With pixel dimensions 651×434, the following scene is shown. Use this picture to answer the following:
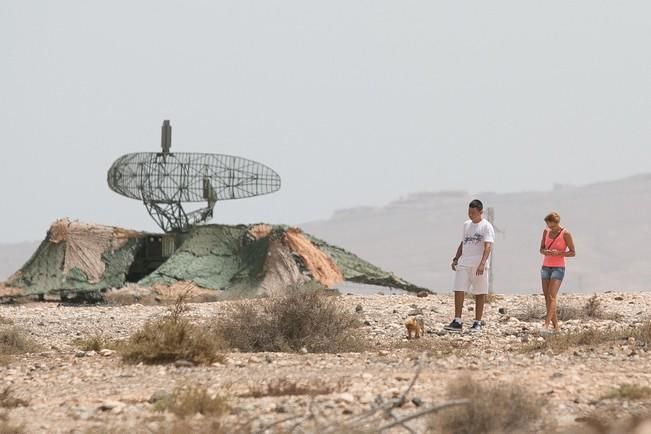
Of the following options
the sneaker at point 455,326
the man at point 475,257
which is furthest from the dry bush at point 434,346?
→ the man at point 475,257

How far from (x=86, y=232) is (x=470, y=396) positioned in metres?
25.2

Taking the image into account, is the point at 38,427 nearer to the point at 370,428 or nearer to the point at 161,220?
the point at 370,428

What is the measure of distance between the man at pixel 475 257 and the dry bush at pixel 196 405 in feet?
25.9

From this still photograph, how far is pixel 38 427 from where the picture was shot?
866 centimetres

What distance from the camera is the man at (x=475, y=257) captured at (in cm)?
1605

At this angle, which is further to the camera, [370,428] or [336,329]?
[336,329]

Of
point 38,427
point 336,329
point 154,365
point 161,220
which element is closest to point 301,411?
point 38,427

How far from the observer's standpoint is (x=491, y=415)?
7.50m

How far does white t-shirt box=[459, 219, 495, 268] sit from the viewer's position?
16.1 meters

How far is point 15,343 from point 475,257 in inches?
261

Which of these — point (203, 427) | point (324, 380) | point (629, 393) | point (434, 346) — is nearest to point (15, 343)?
point (434, 346)

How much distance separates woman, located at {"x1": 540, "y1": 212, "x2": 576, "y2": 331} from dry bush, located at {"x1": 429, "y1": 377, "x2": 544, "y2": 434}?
8.19m

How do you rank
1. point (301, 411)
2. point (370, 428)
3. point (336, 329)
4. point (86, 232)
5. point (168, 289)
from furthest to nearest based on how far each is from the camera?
point (86, 232)
point (168, 289)
point (336, 329)
point (301, 411)
point (370, 428)

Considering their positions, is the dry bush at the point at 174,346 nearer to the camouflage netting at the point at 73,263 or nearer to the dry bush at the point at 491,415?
the dry bush at the point at 491,415
